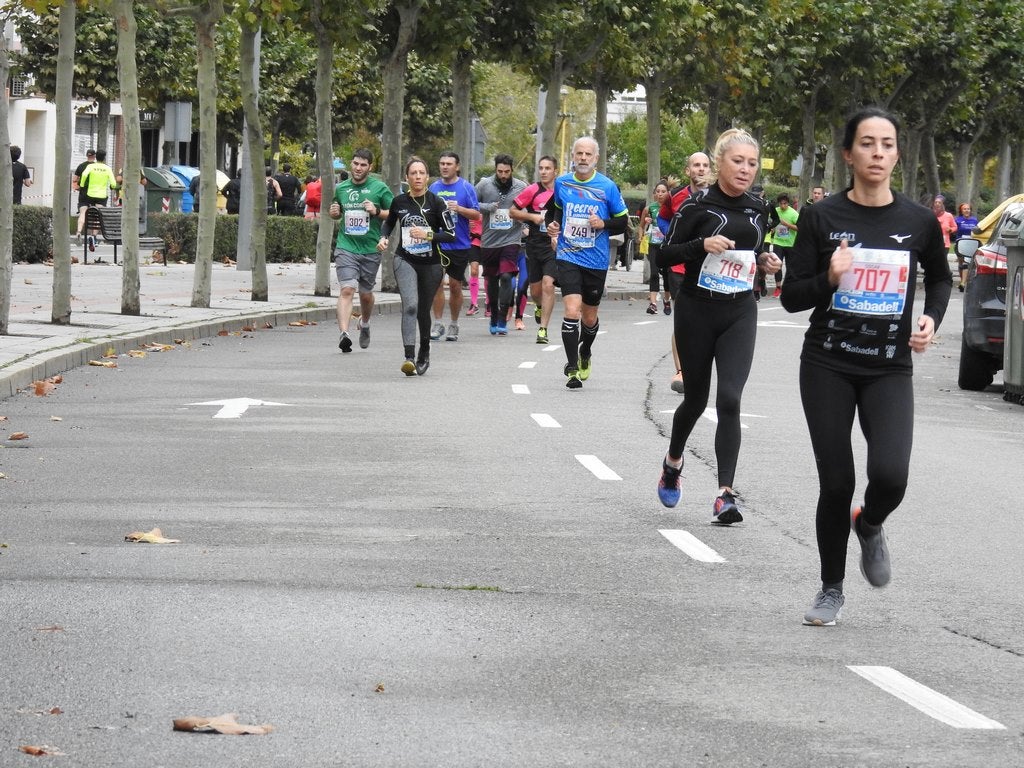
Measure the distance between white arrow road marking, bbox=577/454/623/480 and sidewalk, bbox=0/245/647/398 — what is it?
4882 mm

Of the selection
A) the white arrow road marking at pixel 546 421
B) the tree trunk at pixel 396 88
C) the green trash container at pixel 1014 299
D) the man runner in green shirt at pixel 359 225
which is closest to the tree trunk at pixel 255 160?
the tree trunk at pixel 396 88

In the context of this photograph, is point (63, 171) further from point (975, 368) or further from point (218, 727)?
point (218, 727)

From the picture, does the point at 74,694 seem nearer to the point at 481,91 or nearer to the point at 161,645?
the point at 161,645

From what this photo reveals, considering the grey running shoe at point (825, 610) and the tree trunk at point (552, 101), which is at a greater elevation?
the tree trunk at point (552, 101)

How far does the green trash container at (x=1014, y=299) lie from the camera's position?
16.5 meters

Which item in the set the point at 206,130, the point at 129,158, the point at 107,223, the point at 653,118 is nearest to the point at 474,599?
the point at 129,158

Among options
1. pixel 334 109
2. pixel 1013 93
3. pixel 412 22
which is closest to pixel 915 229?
pixel 412 22

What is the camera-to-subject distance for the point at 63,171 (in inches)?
783

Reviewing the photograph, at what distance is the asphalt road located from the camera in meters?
5.31

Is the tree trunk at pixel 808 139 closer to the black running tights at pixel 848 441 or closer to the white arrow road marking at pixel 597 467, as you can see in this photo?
the white arrow road marking at pixel 597 467

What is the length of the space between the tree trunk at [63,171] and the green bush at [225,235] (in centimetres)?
1589

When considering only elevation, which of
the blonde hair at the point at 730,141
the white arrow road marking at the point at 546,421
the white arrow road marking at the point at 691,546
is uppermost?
the blonde hair at the point at 730,141

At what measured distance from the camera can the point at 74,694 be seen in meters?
5.62

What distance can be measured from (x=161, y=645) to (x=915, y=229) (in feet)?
9.26
